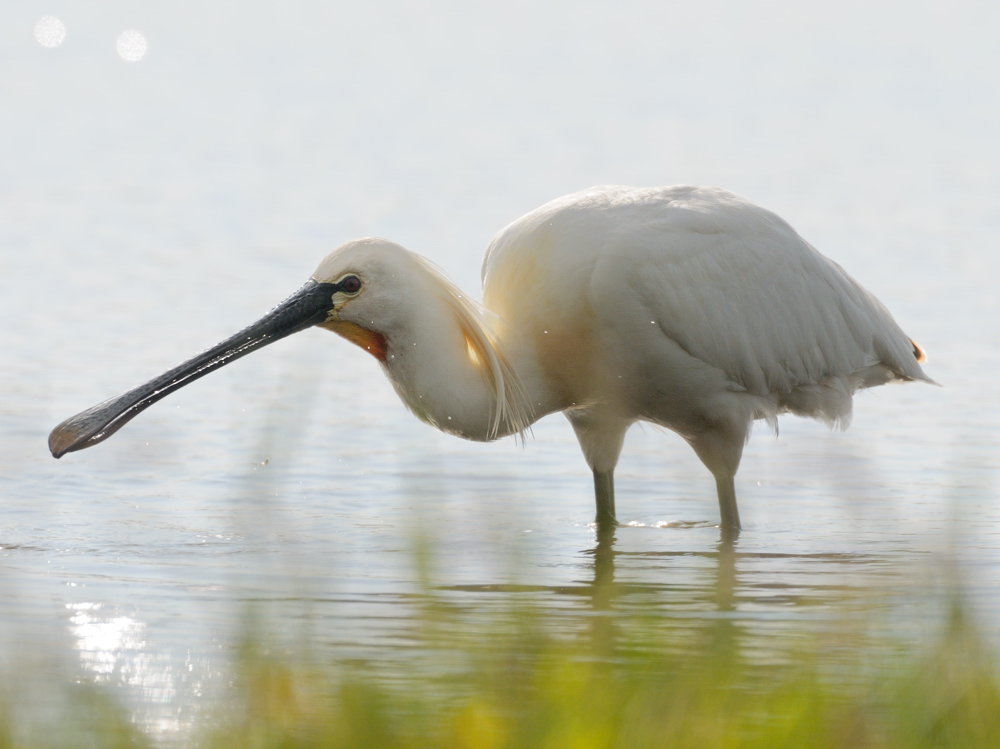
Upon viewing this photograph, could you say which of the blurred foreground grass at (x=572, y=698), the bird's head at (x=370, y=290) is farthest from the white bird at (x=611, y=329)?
the blurred foreground grass at (x=572, y=698)

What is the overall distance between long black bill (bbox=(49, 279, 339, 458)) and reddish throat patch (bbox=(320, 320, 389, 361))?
0.26ft

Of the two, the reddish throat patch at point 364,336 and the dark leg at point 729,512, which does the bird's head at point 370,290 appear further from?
the dark leg at point 729,512

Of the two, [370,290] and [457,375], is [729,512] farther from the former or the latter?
[370,290]

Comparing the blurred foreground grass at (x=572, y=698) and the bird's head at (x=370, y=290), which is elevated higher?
the bird's head at (x=370, y=290)

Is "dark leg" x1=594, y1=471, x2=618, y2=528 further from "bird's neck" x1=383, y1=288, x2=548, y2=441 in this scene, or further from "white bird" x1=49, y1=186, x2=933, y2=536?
"bird's neck" x1=383, y1=288, x2=548, y2=441

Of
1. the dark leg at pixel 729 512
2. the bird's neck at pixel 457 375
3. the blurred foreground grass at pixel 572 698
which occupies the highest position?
the bird's neck at pixel 457 375

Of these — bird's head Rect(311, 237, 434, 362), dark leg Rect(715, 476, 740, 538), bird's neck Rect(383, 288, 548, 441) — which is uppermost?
bird's head Rect(311, 237, 434, 362)

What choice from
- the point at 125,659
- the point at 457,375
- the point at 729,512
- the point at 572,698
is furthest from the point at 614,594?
the point at 572,698

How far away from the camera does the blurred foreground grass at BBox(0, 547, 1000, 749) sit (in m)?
3.06

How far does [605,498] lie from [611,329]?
120 cm

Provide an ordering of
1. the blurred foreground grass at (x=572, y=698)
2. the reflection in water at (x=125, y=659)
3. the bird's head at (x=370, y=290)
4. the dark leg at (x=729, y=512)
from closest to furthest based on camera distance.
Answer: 1. the blurred foreground grass at (x=572, y=698)
2. the reflection in water at (x=125, y=659)
3. the bird's head at (x=370, y=290)
4. the dark leg at (x=729, y=512)

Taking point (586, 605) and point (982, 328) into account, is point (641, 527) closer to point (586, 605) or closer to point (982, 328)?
point (586, 605)

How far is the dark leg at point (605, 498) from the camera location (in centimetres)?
740

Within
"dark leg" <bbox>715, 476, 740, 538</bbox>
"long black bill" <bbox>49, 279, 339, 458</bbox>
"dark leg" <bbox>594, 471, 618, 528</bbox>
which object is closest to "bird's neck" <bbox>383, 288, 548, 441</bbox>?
"long black bill" <bbox>49, 279, 339, 458</bbox>
